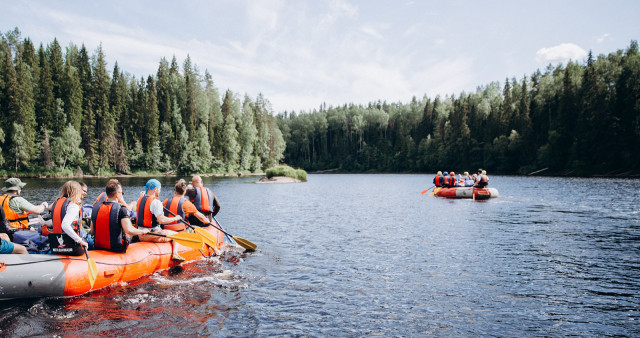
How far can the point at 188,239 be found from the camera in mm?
10266

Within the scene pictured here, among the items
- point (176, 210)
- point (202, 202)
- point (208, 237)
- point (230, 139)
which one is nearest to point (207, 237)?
point (208, 237)

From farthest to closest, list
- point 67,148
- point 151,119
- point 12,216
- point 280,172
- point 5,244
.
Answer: point 151,119, point 280,172, point 67,148, point 12,216, point 5,244

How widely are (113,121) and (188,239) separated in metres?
59.3

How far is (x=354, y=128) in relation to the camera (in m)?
117

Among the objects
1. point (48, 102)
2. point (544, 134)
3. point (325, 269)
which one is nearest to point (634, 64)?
point (544, 134)

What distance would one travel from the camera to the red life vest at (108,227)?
786cm

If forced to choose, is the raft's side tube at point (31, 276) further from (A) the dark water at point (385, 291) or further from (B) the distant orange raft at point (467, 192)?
(B) the distant orange raft at point (467, 192)

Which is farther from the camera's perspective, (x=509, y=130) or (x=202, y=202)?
(x=509, y=130)

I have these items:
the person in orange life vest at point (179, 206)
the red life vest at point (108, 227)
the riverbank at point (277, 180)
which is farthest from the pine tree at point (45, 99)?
the red life vest at point (108, 227)

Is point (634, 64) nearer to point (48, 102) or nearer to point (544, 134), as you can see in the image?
point (544, 134)

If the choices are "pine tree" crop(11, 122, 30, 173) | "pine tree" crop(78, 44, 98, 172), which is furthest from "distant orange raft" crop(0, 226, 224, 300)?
"pine tree" crop(78, 44, 98, 172)

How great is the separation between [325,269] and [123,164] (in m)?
59.0

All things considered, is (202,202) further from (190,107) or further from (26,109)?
(190,107)

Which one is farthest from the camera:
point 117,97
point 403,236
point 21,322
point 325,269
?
point 117,97
